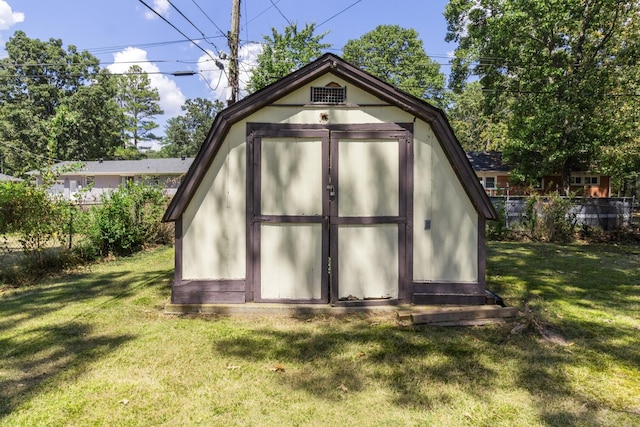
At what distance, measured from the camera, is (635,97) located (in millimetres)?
18672

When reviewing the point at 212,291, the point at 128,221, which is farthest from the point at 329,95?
the point at 128,221

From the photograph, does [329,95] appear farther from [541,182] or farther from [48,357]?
[541,182]

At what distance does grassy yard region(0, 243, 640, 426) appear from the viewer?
2953 mm

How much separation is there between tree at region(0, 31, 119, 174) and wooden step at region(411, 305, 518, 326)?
132 ft

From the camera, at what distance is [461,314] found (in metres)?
4.97

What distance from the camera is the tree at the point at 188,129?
6381 centimetres

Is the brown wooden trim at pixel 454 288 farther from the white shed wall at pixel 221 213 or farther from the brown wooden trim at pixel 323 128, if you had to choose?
the white shed wall at pixel 221 213

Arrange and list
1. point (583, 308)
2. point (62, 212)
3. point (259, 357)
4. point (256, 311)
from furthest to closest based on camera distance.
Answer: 1. point (62, 212)
2. point (583, 308)
3. point (256, 311)
4. point (259, 357)

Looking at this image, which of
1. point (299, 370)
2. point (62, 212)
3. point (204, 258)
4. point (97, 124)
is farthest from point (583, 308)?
point (97, 124)

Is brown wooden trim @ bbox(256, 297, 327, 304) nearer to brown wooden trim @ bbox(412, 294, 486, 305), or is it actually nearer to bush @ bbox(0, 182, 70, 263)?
brown wooden trim @ bbox(412, 294, 486, 305)

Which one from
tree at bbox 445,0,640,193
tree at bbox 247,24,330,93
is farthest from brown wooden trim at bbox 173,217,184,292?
tree at bbox 445,0,640,193

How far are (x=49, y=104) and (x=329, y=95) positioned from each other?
Result: 48.9 meters

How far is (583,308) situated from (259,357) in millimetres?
4979

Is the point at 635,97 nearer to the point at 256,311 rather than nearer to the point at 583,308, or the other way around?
the point at 583,308
